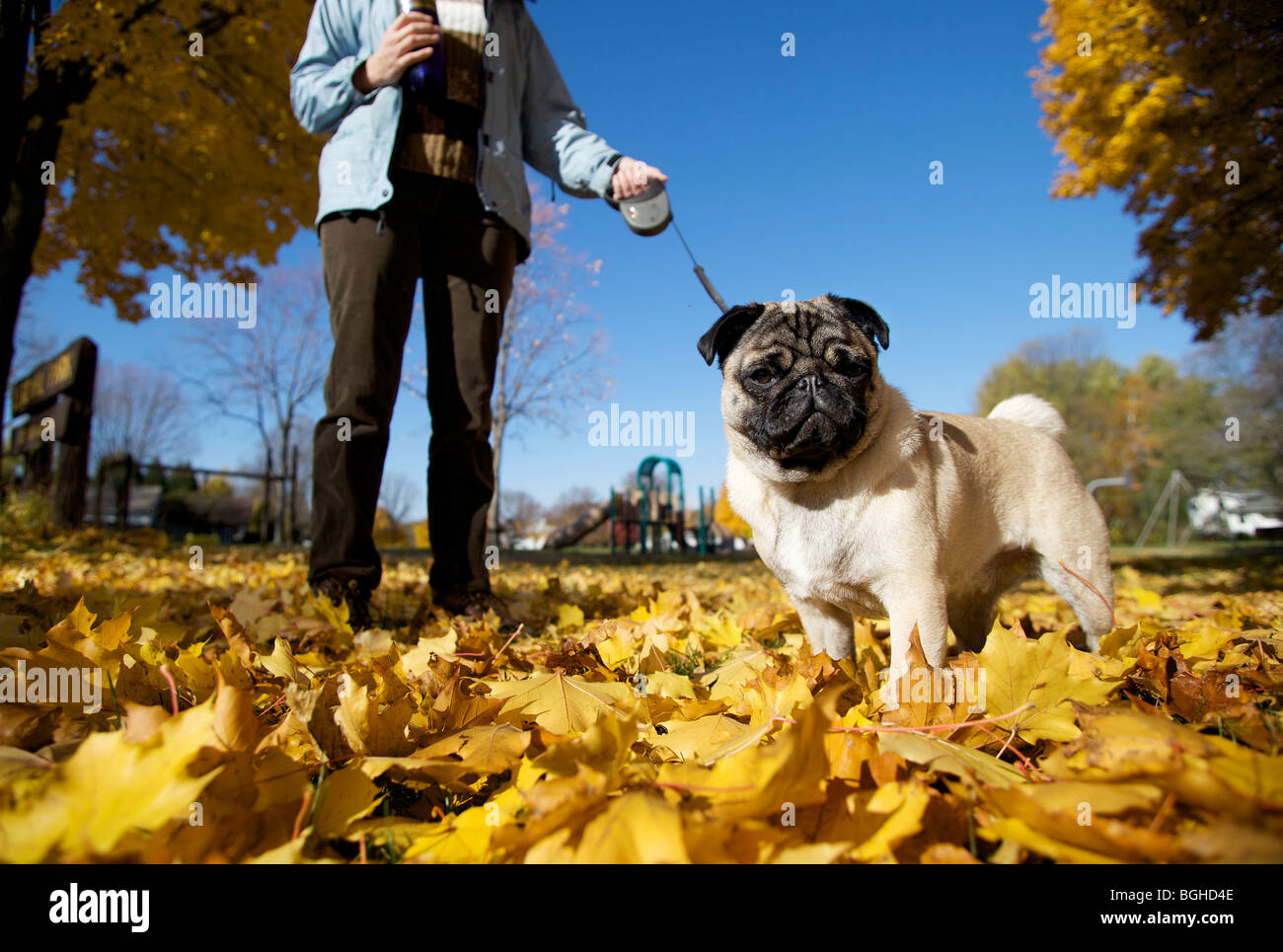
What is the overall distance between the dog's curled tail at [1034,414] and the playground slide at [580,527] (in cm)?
2244

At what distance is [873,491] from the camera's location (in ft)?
7.03

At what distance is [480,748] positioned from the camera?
115 cm

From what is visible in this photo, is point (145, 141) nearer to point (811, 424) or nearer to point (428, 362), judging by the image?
point (428, 362)

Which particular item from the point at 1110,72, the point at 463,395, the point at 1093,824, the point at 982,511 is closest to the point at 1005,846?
the point at 1093,824

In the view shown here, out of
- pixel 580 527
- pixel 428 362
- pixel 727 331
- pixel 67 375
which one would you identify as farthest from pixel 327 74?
pixel 580 527

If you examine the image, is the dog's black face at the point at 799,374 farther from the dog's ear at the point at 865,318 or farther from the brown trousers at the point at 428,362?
the brown trousers at the point at 428,362

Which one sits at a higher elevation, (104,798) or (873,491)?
(873,491)

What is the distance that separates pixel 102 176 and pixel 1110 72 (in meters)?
13.0

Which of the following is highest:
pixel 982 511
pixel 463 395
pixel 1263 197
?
pixel 1263 197

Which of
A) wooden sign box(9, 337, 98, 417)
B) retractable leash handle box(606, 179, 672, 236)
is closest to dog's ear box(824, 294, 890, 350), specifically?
retractable leash handle box(606, 179, 672, 236)

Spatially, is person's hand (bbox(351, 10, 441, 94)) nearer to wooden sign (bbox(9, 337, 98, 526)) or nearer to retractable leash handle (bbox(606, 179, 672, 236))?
retractable leash handle (bbox(606, 179, 672, 236))

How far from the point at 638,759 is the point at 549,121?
3.55m

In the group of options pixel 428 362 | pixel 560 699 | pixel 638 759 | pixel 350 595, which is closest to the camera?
pixel 638 759
